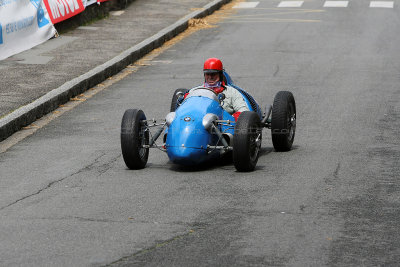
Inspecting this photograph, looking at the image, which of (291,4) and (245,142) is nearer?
(245,142)

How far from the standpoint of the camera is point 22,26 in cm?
1881

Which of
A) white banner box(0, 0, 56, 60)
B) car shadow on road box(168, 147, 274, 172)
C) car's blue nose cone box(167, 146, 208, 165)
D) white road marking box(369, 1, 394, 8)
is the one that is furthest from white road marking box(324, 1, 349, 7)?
car's blue nose cone box(167, 146, 208, 165)

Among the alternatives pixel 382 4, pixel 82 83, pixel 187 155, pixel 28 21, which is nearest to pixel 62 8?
pixel 28 21

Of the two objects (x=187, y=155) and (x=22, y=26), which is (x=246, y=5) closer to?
(x=22, y=26)

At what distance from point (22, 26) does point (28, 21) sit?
336 millimetres

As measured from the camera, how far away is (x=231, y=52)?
64.7 ft

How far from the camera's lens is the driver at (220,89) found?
1084 cm

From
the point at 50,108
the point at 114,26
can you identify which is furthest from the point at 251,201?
the point at 114,26

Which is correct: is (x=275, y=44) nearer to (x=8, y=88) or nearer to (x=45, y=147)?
(x=8, y=88)

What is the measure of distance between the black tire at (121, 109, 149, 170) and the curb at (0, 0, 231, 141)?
9.31 ft

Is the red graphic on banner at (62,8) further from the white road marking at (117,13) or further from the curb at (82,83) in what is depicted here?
the white road marking at (117,13)

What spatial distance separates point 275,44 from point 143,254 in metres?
14.0

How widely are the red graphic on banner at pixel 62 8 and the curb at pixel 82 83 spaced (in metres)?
2.12

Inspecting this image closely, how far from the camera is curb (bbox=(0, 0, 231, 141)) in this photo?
1295 cm
